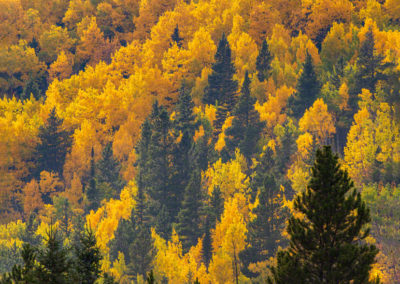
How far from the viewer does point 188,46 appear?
109188 mm

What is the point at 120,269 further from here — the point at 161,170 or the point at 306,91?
the point at 306,91

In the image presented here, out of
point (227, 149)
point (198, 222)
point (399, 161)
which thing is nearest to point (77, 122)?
point (227, 149)

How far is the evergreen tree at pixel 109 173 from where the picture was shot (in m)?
88.9

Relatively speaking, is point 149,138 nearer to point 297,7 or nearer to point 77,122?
point 77,122

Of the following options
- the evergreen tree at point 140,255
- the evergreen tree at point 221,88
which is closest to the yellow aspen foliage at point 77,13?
the evergreen tree at point 221,88

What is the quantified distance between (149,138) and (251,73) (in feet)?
77.0

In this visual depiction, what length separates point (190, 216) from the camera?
7250 cm

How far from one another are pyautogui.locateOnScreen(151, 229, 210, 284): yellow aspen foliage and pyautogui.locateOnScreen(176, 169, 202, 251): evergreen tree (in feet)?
2.84

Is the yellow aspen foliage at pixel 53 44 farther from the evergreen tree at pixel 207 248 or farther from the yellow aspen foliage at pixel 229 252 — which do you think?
the yellow aspen foliage at pixel 229 252

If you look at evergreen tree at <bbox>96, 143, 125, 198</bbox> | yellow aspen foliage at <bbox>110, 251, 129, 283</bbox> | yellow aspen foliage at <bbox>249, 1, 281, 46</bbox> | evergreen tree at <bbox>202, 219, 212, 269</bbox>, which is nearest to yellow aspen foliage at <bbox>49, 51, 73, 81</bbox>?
yellow aspen foliage at <bbox>249, 1, 281, 46</bbox>

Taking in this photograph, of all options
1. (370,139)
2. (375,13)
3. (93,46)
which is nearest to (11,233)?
(370,139)

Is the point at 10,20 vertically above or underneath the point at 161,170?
above

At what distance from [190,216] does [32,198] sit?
3054cm

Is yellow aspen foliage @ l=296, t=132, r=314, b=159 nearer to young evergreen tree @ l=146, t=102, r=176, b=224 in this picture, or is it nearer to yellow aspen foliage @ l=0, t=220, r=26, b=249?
young evergreen tree @ l=146, t=102, r=176, b=224
